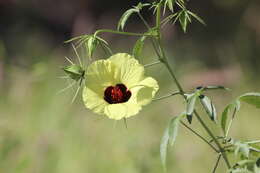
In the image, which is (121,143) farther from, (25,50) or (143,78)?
(25,50)

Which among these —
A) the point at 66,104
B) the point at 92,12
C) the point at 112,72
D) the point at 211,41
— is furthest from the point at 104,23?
the point at 112,72

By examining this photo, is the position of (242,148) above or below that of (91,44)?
below

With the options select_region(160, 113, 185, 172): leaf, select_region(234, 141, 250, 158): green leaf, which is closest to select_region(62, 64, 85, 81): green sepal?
select_region(160, 113, 185, 172): leaf

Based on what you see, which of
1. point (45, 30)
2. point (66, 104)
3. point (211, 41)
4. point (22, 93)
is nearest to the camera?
point (22, 93)

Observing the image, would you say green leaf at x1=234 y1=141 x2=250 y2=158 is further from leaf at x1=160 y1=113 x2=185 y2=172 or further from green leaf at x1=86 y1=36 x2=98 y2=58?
green leaf at x1=86 y1=36 x2=98 y2=58

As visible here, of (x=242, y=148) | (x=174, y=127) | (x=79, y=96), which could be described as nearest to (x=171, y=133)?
(x=174, y=127)

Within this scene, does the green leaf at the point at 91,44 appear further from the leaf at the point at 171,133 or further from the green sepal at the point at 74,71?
the leaf at the point at 171,133

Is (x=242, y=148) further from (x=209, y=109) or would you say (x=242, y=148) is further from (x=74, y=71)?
(x=74, y=71)
